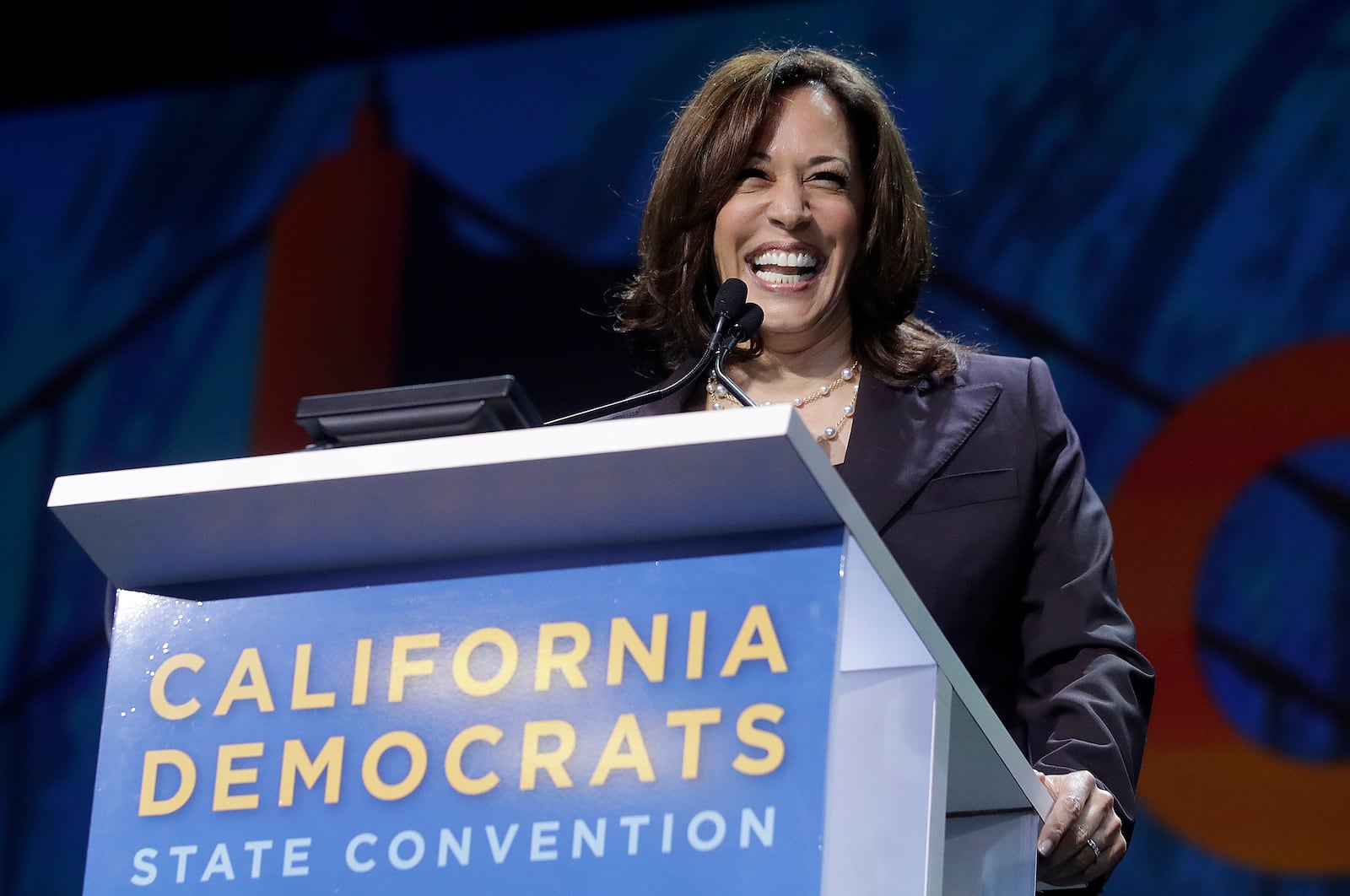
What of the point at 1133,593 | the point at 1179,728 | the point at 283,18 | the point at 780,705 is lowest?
the point at 780,705

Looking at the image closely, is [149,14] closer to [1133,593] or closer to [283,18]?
[283,18]

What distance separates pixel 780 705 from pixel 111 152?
3.03 m

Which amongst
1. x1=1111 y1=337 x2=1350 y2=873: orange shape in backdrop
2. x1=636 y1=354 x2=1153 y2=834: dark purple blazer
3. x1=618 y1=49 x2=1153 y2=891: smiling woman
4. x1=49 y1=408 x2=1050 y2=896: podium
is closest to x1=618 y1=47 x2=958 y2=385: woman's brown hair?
x1=618 y1=49 x2=1153 y2=891: smiling woman

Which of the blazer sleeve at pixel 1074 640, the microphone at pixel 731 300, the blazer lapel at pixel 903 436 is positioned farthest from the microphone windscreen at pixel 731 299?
the blazer sleeve at pixel 1074 640

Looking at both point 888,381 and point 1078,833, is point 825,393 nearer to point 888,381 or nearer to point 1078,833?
point 888,381

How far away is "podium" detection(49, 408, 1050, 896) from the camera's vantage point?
86 cm

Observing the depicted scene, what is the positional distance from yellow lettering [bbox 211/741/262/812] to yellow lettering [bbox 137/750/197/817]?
0.02 m

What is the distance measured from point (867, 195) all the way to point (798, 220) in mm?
121

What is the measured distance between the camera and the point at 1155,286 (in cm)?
267

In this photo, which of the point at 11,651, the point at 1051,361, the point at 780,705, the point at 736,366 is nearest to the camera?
the point at 780,705

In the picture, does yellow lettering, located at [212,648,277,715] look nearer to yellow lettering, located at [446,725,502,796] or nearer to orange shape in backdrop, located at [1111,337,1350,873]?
yellow lettering, located at [446,725,502,796]

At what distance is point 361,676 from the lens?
0.94m

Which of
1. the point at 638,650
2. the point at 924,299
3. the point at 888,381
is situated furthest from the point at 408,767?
the point at 924,299

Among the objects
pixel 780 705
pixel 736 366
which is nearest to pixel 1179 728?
pixel 736 366
